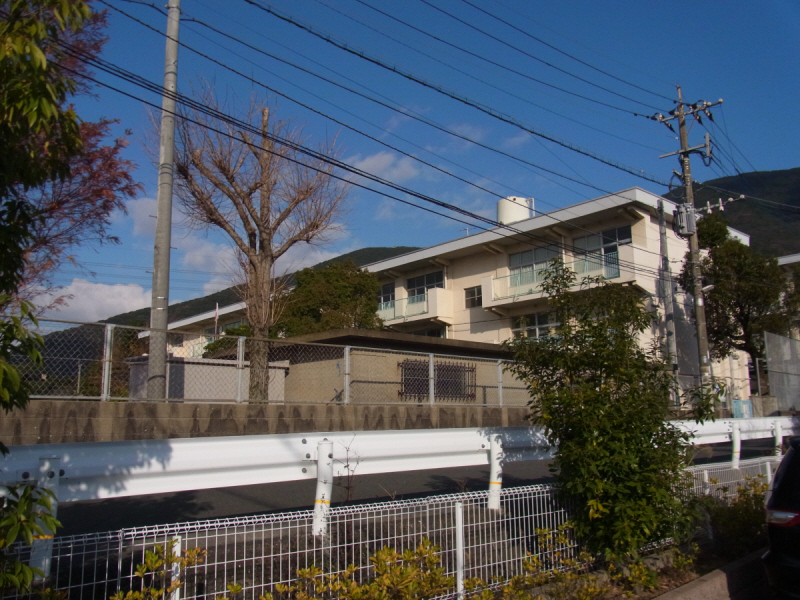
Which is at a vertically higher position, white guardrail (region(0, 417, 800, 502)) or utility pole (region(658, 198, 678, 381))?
Result: utility pole (region(658, 198, 678, 381))

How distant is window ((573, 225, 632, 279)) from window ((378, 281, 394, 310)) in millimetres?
10848

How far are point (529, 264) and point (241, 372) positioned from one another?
2042cm

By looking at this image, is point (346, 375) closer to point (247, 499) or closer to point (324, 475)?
point (247, 499)

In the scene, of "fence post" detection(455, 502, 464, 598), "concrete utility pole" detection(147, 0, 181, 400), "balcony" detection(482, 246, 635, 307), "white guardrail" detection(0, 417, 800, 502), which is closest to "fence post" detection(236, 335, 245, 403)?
"concrete utility pole" detection(147, 0, 181, 400)

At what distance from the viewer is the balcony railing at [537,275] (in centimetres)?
2467

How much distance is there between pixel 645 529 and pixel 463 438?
2.10m

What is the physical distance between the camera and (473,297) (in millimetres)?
30656

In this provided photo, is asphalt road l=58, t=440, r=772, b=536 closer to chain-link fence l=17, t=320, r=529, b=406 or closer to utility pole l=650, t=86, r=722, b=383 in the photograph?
chain-link fence l=17, t=320, r=529, b=406

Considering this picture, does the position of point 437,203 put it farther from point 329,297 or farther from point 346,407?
point 329,297

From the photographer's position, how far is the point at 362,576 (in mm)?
4383

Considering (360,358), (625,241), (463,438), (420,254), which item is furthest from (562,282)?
(420,254)

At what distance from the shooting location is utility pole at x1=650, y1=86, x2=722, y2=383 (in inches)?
811

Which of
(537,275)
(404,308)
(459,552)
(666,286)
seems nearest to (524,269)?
(537,275)

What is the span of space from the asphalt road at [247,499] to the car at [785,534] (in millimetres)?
2669
